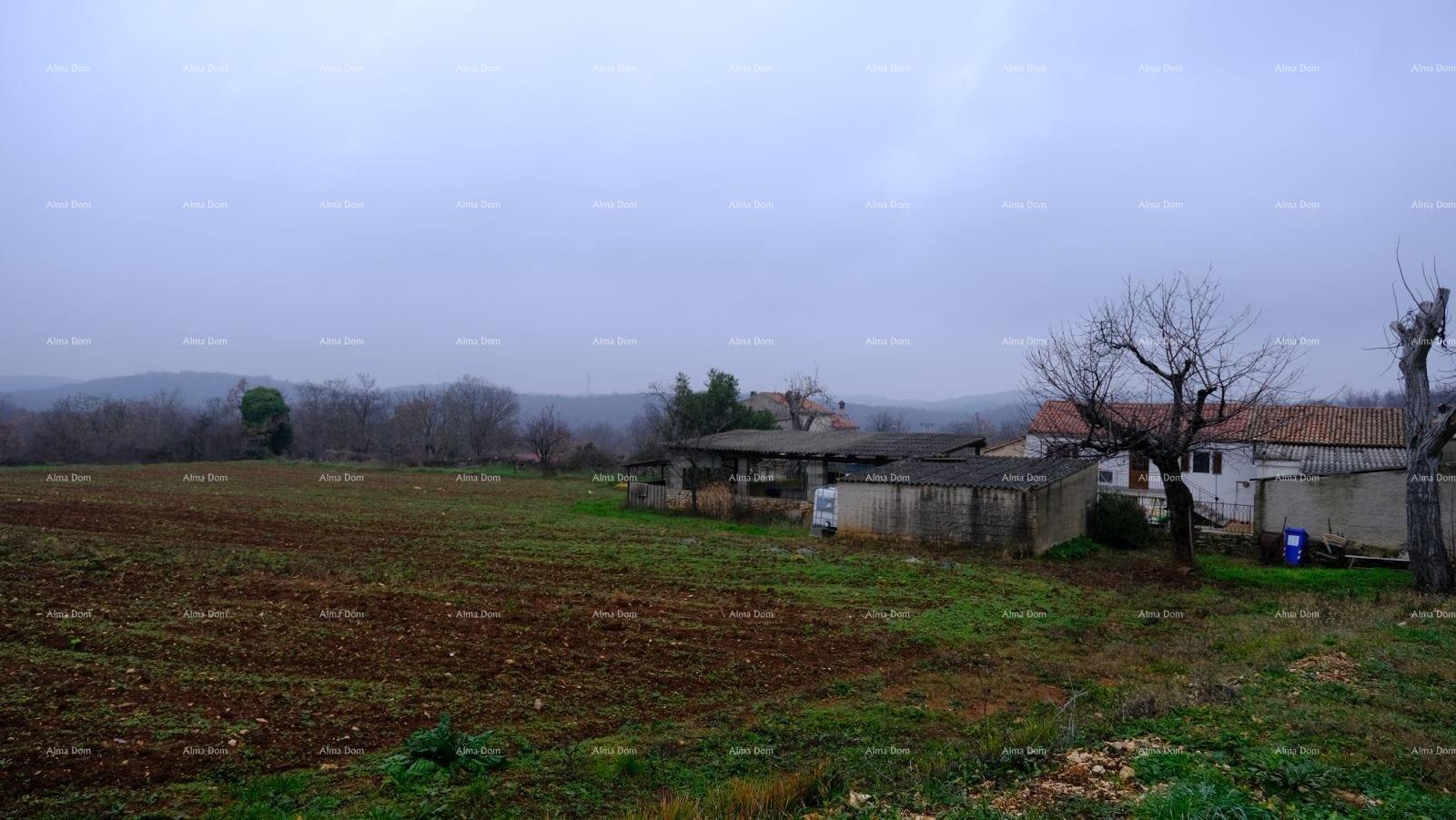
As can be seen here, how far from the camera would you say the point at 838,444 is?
27453mm

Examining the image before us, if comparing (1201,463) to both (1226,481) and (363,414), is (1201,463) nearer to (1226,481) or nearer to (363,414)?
(1226,481)

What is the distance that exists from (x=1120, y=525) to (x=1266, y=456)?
10917mm

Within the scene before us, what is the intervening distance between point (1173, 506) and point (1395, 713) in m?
10.9

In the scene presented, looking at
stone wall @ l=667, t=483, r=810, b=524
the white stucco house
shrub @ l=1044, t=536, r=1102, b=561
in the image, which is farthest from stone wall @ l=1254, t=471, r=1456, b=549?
stone wall @ l=667, t=483, r=810, b=524

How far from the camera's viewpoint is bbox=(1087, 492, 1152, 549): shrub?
20.5 meters

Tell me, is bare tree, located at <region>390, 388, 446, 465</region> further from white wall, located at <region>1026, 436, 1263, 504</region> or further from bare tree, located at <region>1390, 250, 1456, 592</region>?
bare tree, located at <region>1390, 250, 1456, 592</region>

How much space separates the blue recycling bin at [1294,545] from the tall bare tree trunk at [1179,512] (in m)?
2.51

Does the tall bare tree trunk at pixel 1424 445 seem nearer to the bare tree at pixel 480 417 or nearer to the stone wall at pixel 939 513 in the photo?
the stone wall at pixel 939 513

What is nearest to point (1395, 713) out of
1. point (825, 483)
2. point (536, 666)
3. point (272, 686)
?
point (536, 666)

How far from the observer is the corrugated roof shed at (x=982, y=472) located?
60.5 feet

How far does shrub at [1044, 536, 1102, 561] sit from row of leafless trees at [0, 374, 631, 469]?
34567mm

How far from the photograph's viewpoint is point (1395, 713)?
21.6 ft

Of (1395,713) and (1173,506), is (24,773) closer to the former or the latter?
(1395,713)

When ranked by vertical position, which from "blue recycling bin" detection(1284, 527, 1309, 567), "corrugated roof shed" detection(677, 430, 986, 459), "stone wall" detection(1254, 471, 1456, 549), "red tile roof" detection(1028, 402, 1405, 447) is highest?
"red tile roof" detection(1028, 402, 1405, 447)
